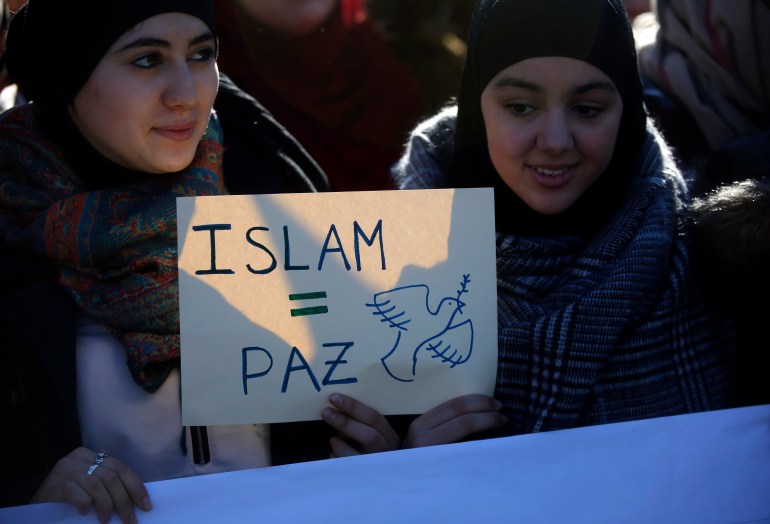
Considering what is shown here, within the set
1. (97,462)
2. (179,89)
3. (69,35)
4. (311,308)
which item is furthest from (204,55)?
(97,462)

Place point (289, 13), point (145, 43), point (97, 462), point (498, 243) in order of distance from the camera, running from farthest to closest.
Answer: point (289, 13) → point (498, 243) → point (145, 43) → point (97, 462)

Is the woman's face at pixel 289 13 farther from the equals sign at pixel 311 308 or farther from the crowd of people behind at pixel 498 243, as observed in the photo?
the equals sign at pixel 311 308

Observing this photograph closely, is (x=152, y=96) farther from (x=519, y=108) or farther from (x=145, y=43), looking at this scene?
(x=519, y=108)

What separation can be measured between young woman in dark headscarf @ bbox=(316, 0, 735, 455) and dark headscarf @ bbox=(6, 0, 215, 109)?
2.29 ft

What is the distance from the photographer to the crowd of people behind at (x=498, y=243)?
5.50ft

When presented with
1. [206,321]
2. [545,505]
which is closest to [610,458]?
[545,505]

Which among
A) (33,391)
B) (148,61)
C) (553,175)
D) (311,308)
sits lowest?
(33,391)

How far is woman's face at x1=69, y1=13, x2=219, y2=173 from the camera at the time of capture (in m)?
1.78

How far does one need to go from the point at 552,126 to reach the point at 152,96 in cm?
82

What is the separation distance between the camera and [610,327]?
1.69 m

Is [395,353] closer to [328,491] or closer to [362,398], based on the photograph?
[362,398]

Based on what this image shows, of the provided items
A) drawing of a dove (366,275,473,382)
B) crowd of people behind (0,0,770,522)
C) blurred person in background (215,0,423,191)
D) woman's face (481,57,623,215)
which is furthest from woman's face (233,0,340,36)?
drawing of a dove (366,275,473,382)

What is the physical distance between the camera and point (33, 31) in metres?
1.83

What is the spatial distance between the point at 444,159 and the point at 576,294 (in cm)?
50
